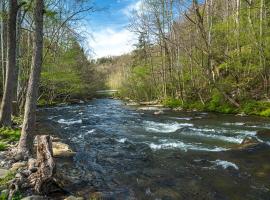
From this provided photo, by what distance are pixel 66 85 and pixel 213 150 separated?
29394mm

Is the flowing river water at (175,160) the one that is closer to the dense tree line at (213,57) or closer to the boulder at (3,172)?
the boulder at (3,172)

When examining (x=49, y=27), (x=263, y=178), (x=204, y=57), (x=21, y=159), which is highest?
(x=49, y=27)

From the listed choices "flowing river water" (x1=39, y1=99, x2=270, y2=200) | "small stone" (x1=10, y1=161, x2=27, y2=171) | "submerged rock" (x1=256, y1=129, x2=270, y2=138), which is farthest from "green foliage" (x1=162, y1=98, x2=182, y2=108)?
"small stone" (x1=10, y1=161, x2=27, y2=171)

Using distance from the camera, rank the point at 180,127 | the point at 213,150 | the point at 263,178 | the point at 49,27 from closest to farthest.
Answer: the point at 263,178
the point at 213,150
the point at 180,127
the point at 49,27

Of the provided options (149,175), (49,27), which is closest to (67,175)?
(149,175)

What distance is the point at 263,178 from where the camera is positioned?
848 cm

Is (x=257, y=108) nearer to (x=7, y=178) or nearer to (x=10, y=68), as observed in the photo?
(x=10, y=68)

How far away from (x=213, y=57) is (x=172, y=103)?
6.36 m

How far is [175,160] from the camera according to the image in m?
10.5

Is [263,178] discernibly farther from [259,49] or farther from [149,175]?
[259,49]

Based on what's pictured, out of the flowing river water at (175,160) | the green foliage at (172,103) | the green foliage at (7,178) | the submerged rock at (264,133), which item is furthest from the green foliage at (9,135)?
the green foliage at (172,103)

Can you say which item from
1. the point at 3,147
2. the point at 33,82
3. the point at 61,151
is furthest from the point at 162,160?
the point at 3,147

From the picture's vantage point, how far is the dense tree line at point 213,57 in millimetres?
21938

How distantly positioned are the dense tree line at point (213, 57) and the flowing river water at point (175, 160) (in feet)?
19.5
